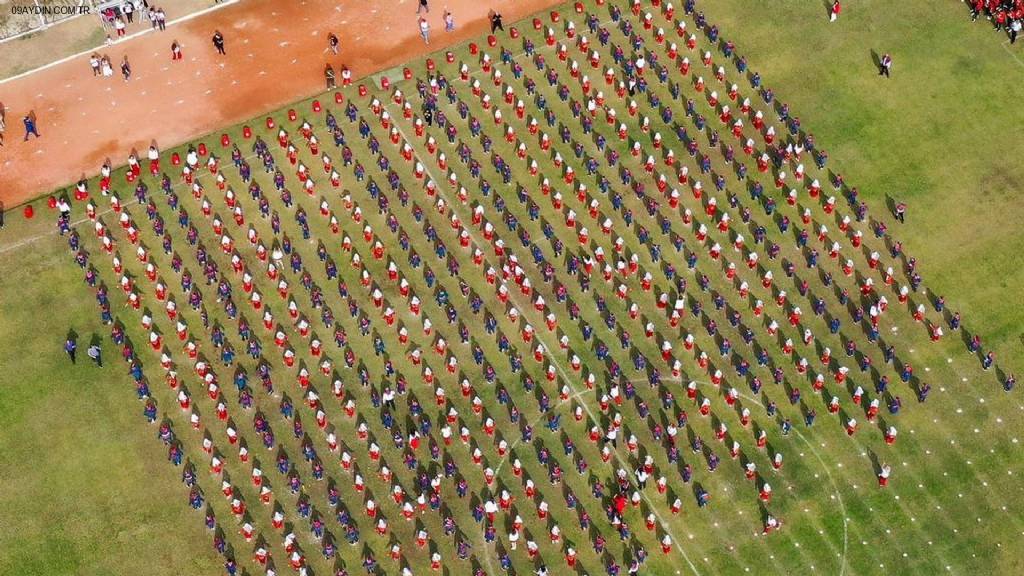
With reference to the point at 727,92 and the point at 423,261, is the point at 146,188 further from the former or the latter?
the point at 727,92

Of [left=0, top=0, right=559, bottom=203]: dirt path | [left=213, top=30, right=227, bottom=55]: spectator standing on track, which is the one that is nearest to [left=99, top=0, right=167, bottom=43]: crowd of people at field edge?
[left=0, top=0, right=559, bottom=203]: dirt path

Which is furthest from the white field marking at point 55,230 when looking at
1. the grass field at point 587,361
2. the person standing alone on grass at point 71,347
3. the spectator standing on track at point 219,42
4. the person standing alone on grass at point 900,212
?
the person standing alone on grass at point 900,212

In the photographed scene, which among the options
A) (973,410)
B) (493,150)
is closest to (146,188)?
(493,150)

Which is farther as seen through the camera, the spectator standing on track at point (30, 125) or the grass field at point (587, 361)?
the spectator standing on track at point (30, 125)

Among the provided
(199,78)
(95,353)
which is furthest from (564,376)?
(199,78)

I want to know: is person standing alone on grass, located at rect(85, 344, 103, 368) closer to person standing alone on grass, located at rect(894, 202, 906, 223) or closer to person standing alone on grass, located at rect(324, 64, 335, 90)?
person standing alone on grass, located at rect(324, 64, 335, 90)

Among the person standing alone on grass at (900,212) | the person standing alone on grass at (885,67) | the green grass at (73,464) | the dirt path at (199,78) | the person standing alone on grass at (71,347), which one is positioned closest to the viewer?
the green grass at (73,464)

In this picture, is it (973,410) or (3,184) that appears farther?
(3,184)

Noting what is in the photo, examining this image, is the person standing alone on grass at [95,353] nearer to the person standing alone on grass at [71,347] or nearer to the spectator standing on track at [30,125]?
the person standing alone on grass at [71,347]
